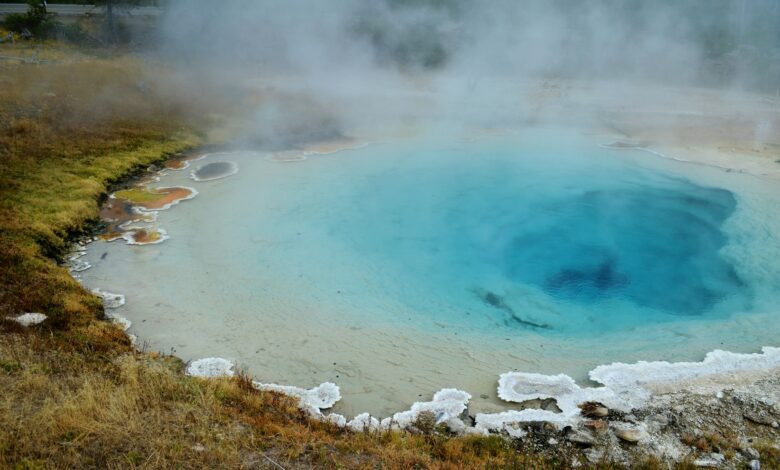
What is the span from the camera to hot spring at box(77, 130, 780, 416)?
24.9 feet

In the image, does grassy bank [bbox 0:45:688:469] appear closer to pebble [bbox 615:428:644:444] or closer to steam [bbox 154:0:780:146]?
pebble [bbox 615:428:644:444]

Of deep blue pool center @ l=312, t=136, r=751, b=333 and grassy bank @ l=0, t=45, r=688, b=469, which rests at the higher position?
grassy bank @ l=0, t=45, r=688, b=469

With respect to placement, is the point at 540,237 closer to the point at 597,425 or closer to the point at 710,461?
the point at 597,425

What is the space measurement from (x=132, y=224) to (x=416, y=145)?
964cm

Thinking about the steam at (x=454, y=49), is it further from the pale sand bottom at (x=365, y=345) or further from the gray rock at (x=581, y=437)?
the gray rock at (x=581, y=437)

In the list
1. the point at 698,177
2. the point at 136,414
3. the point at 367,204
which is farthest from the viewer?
the point at 698,177

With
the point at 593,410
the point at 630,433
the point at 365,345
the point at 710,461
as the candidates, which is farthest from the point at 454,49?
the point at 710,461

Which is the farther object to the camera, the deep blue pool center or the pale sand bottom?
the deep blue pool center

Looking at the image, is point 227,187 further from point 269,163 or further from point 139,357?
point 139,357

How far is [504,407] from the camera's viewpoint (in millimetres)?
6520

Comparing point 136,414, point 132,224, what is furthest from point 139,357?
point 132,224

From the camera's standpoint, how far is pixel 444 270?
33.8 ft

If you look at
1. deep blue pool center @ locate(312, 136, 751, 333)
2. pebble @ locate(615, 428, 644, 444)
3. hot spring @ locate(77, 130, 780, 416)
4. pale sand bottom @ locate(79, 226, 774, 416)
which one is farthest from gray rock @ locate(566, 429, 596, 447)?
deep blue pool center @ locate(312, 136, 751, 333)

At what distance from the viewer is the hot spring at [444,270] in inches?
299
